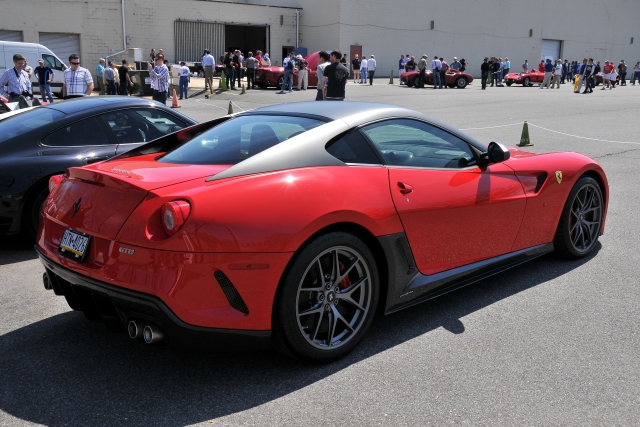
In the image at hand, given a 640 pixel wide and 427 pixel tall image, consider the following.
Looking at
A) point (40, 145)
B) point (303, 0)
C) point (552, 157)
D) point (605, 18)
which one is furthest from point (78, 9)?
point (605, 18)

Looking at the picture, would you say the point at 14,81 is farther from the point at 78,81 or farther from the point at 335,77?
the point at 335,77

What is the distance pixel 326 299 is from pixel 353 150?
933mm

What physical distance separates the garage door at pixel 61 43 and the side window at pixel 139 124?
32.6 meters

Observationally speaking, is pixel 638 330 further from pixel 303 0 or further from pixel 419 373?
pixel 303 0

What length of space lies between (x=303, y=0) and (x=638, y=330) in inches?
1691

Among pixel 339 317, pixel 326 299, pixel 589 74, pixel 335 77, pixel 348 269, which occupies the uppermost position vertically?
pixel 589 74

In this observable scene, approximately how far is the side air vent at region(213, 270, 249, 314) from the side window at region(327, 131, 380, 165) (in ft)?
3.45

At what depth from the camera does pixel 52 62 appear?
26.6 metres

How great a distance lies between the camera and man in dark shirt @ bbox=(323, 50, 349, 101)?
13430mm

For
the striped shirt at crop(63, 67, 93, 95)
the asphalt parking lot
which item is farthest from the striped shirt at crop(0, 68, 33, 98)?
the asphalt parking lot

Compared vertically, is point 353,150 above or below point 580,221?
above

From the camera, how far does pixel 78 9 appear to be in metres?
35.3

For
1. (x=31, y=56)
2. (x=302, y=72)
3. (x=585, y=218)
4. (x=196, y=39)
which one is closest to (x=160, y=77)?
(x=31, y=56)

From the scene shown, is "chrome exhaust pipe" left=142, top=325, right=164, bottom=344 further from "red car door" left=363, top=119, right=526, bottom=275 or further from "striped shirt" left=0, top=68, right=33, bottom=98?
"striped shirt" left=0, top=68, right=33, bottom=98
